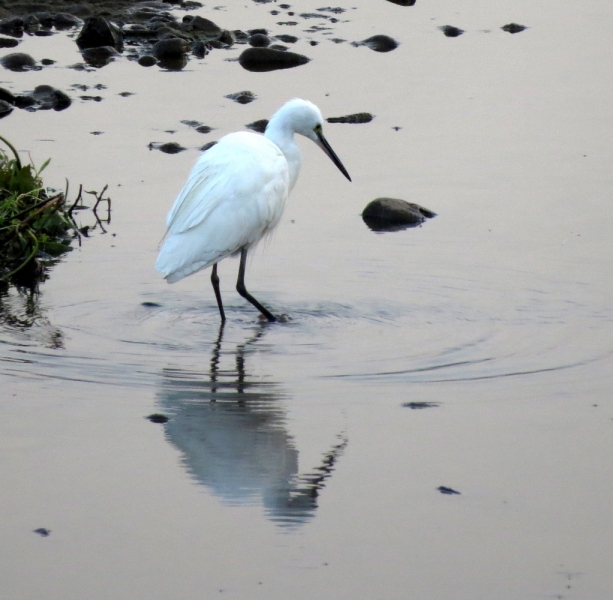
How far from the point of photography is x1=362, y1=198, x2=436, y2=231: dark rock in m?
7.85

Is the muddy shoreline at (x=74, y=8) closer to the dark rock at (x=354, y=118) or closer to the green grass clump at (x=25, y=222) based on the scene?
the dark rock at (x=354, y=118)

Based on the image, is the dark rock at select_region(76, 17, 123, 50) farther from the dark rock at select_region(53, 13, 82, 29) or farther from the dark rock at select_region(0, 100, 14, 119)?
the dark rock at select_region(0, 100, 14, 119)

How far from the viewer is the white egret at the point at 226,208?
6074 mm

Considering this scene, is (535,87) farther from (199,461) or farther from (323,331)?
(199,461)

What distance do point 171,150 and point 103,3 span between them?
6003 mm

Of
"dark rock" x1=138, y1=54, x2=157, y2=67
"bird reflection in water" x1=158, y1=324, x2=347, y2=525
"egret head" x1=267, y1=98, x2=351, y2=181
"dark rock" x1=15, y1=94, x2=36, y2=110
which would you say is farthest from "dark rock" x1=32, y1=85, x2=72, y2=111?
"bird reflection in water" x1=158, y1=324, x2=347, y2=525

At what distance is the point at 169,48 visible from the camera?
483 inches

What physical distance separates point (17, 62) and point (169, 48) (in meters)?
1.63

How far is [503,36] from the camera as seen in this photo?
1400cm

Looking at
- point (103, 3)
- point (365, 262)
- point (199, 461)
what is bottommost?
point (103, 3)

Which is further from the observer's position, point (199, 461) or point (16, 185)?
point (16, 185)

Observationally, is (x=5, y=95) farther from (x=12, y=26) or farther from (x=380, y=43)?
(x=380, y=43)

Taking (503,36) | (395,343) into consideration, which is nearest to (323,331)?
(395,343)

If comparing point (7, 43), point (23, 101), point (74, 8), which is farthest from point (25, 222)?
point (74, 8)
